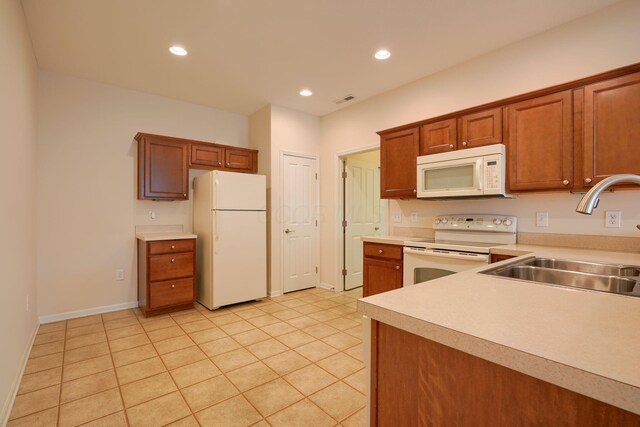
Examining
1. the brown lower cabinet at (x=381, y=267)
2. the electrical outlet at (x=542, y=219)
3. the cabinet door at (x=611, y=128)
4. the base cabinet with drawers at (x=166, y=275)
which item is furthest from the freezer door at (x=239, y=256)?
the cabinet door at (x=611, y=128)

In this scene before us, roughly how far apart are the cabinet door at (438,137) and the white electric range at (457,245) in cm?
68

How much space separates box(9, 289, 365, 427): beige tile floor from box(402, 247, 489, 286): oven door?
0.80 meters

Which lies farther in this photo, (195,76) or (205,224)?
(205,224)

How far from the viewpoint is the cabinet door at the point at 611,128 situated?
6.29ft

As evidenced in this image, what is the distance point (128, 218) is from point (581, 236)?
14.7ft

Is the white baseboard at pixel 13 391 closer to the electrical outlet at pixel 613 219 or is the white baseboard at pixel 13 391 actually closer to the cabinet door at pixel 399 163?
the cabinet door at pixel 399 163

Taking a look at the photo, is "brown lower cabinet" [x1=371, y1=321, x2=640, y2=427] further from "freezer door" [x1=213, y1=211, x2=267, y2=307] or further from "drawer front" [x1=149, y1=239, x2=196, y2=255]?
"drawer front" [x1=149, y1=239, x2=196, y2=255]

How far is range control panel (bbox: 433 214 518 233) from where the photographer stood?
2.60 m

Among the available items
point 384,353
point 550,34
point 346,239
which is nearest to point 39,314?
point 346,239

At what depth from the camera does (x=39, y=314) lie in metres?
3.13

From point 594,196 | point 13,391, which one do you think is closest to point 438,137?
point 594,196

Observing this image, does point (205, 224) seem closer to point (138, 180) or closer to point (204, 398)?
point (138, 180)

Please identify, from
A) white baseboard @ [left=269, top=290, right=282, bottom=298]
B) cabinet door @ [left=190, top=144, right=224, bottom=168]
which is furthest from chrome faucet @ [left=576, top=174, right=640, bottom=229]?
cabinet door @ [left=190, top=144, right=224, bottom=168]

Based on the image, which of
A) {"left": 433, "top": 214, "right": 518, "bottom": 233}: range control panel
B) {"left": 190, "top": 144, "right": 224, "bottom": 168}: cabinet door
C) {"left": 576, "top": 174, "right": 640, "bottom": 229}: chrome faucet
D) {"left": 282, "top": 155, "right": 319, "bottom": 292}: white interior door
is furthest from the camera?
{"left": 282, "top": 155, "right": 319, "bottom": 292}: white interior door
